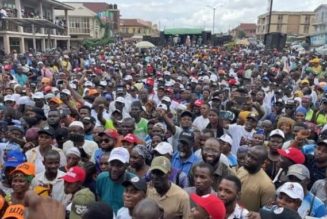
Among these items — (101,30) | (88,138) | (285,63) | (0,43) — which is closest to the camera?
(88,138)

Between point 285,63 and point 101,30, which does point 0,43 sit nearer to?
point 285,63

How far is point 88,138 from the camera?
5.77 metres

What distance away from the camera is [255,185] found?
3.82m

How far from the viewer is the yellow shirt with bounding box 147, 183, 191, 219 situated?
133 inches

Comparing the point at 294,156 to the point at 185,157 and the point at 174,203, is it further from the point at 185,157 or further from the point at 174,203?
the point at 174,203

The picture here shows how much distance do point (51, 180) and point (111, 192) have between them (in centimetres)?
71

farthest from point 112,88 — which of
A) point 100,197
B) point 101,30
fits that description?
point 101,30

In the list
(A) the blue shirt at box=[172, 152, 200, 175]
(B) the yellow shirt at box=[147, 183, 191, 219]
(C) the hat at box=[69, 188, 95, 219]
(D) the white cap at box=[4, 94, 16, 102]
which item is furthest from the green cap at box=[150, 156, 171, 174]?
(D) the white cap at box=[4, 94, 16, 102]

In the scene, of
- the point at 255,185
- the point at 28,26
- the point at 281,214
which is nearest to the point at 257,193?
the point at 255,185

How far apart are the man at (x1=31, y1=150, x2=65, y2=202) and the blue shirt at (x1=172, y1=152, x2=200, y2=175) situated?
1.31 m

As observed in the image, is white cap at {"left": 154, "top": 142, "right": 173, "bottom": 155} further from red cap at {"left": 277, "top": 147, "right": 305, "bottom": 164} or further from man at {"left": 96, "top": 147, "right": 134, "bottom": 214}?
red cap at {"left": 277, "top": 147, "right": 305, "bottom": 164}

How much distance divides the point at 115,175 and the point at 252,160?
1.45 m

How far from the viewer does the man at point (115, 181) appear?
377cm

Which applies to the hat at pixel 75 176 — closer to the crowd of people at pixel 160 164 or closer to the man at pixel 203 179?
the crowd of people at pixel 160 164
